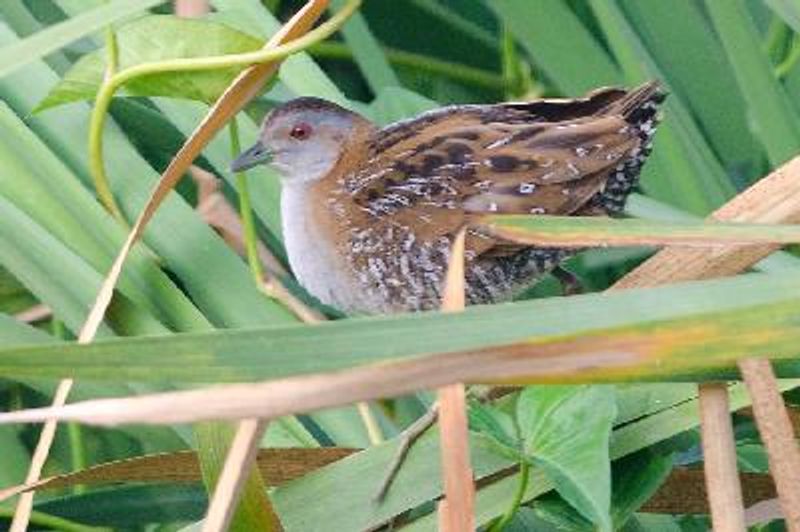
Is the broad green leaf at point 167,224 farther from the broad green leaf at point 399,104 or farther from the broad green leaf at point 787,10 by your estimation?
the broad green leaf at point 787,10

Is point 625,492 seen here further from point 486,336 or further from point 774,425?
point 486,336

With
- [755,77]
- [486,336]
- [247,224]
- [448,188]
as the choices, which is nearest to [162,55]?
[247,224]

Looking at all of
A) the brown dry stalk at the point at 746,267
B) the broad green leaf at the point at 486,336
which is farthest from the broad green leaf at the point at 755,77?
the broad green leaf at the point at 486,336

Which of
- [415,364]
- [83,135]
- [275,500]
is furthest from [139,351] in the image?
[83,135]

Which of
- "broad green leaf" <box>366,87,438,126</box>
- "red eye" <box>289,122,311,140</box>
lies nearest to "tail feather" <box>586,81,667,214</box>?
"broad green leaf" <box>366,87,438,126</box>

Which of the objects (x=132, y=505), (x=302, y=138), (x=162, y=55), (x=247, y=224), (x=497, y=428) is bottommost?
(x=497, y=428)

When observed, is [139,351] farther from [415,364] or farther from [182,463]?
[182,463]
